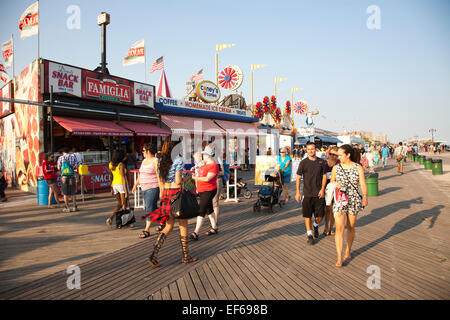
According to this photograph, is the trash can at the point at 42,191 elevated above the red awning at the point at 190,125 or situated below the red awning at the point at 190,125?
below

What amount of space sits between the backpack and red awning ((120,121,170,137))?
5015 millimetres

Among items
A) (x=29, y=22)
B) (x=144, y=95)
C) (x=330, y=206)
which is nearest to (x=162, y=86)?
(x=144, y=95)

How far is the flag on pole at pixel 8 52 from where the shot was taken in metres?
12.8

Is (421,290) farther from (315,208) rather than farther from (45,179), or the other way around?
(45,179)

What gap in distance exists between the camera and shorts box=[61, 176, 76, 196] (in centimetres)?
784

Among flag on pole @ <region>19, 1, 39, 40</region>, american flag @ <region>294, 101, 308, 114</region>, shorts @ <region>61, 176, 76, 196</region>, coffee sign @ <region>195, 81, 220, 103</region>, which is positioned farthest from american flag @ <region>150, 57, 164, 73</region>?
american flag @ <region>294, 101, 308, 114</region>

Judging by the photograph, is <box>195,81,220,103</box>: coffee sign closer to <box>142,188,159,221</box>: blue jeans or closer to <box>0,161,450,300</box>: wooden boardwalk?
<box>0,161,450,300</box>: wooden boardwalk

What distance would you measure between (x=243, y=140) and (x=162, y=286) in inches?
762

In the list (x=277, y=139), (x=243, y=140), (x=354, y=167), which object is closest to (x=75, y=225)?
(x=354, y=167)

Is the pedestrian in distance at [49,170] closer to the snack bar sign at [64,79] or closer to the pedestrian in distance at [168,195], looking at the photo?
the snack bar sign at [64,79]

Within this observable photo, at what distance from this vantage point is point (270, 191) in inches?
306

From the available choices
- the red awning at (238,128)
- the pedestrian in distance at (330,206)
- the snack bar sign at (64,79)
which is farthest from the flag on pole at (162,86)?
the pedestrian in distance at (330,206)

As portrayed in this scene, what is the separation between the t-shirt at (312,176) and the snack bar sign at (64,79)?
10006 mm
